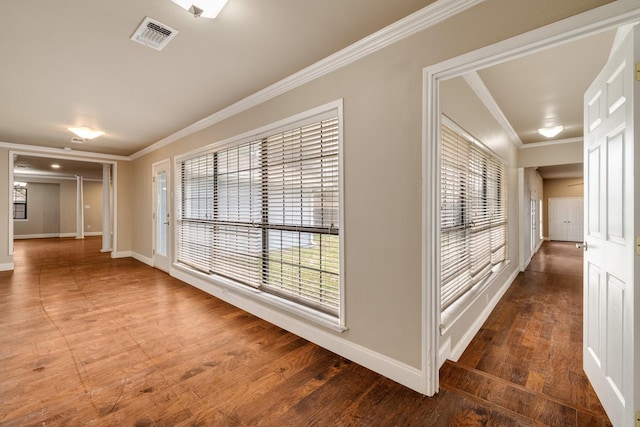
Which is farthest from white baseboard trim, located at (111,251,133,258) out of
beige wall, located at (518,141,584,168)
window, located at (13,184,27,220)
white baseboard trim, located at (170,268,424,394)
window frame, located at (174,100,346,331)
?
beige wall, located at (518,141,584,168)

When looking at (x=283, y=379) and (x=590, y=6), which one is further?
(x=283, y=379)

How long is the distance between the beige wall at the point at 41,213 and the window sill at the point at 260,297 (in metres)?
10.2

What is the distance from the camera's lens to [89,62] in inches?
94.0

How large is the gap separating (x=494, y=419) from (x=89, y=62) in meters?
3.90

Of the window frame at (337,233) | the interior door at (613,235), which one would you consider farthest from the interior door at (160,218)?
the interior door at (613,235)

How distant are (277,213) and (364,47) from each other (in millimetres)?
1665

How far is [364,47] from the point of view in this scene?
2074mm

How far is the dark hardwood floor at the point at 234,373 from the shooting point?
1.65 metres

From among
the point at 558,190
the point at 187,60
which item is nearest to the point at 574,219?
the point at 558,190

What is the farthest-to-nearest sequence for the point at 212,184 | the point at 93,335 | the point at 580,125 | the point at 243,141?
1. the point at 580,125
2. the point at 212,184
3. the point at 243,141
4. the point at 93,335

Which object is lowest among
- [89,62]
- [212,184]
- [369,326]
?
[369,326]

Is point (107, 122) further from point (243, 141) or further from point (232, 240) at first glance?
point (232, 240)

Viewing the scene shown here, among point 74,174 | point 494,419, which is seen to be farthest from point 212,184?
point 74,174

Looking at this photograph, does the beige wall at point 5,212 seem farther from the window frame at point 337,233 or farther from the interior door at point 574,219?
the interior door at point 574,219
